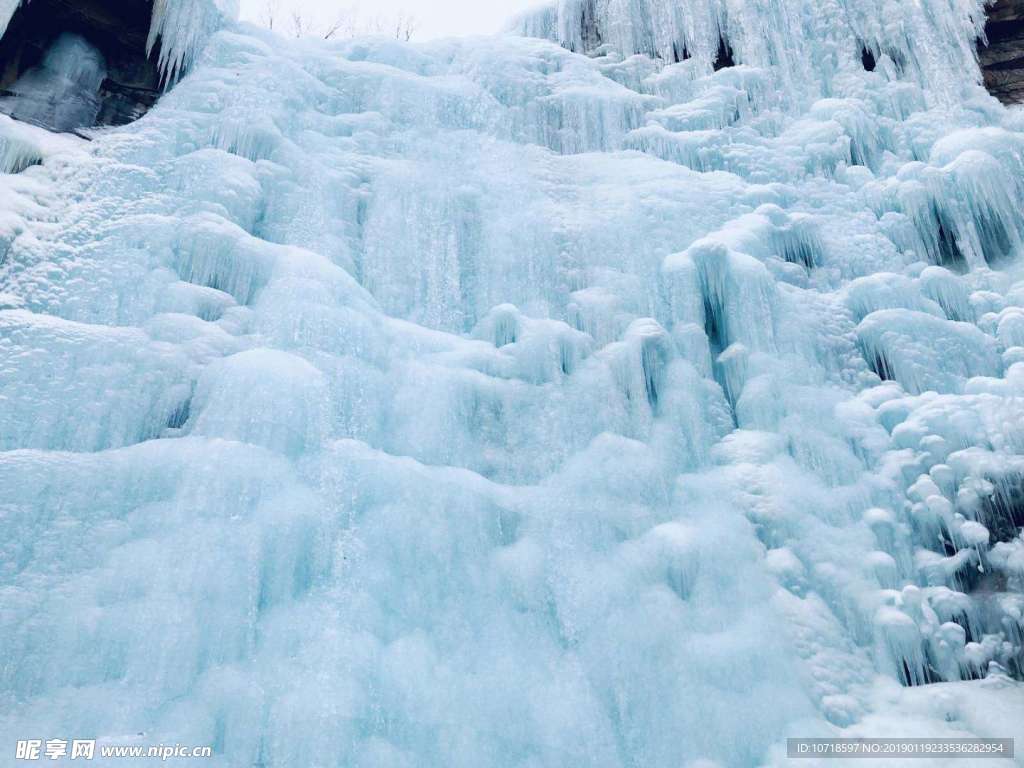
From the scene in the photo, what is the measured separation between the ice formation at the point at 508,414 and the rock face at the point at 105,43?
0.25 metres

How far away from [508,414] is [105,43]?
13.4 ft

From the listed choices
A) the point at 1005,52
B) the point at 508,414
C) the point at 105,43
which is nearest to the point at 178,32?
the point at 105,43

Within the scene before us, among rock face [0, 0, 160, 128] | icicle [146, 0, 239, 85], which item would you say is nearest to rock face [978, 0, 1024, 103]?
icicle [146, 0, 239, 85]

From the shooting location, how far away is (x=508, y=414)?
4.07 m

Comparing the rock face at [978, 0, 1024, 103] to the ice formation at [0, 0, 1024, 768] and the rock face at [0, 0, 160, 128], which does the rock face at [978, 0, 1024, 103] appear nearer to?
the ice formation at [0, 0, 1024, 768]

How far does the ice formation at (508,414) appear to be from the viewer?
9.58 feet

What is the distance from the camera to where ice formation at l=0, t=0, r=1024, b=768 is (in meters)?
2.92

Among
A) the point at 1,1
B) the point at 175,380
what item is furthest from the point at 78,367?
the point at 1,1

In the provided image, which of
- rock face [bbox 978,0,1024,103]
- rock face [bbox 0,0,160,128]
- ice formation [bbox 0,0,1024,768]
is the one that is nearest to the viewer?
ice formation [bbox 0,0,1024,768]

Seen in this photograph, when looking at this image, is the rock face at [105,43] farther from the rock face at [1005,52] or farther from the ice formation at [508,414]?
the rock face at [1005,52]

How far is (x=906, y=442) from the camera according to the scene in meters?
4.01

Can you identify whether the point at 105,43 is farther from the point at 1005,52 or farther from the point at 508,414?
the point at 1005,52

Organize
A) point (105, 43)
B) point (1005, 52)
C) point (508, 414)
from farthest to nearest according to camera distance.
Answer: point (1005, 52) → point (105, 43) → point (508, 414)

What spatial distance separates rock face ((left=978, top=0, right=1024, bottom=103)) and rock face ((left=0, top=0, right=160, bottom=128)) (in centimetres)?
656
